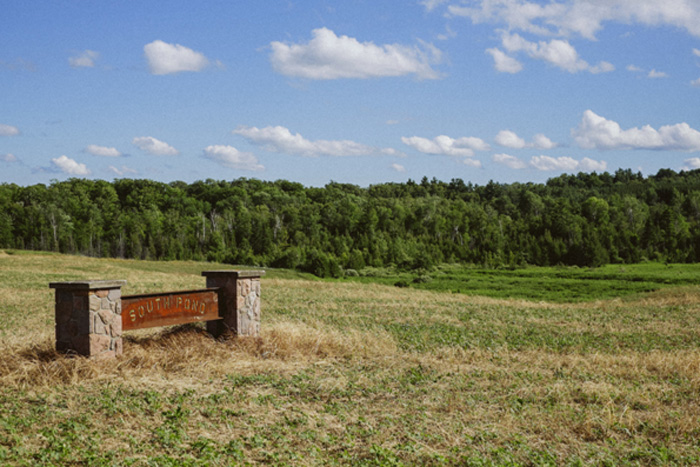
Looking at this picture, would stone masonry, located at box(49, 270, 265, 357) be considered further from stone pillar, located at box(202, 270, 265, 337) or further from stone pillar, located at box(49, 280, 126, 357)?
stone pillar, located at box(202, 270, 265, 337)

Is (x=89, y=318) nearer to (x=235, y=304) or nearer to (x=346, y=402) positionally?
(x=235, y=304)

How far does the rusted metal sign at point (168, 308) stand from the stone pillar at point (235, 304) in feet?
0.75

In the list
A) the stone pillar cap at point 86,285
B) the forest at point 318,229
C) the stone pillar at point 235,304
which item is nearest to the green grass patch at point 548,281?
Answer: the forest at point 318,229

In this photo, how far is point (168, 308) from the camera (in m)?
11.0

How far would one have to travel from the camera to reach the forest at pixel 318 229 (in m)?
117

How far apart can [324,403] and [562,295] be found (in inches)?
2567

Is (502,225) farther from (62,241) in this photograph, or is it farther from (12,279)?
(12,279)

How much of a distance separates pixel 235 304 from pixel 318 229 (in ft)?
414

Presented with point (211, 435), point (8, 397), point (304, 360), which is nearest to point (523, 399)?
point (304, 360)

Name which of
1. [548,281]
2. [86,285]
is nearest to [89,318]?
[86,285]

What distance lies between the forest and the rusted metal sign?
8421 centimetres

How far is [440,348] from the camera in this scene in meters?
13.5

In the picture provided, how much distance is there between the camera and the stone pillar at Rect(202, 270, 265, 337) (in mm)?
12000

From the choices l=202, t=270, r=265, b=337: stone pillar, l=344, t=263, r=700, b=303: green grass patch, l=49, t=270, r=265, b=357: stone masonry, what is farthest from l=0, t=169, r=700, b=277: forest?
l=49, t=270, r=265, b=357: stone masonry
